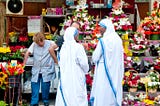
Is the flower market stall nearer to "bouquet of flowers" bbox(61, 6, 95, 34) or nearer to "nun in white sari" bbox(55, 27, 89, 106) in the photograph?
"bouquet of flowers" bbox(61, 6, 95, 34)

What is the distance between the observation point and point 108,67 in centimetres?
687

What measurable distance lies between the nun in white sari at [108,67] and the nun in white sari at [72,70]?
0.29 meters

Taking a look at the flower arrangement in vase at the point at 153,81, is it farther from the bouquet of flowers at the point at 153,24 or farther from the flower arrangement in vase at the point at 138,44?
the bouquet of flowers at the point at 153,24

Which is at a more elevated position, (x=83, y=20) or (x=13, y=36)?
(x=83, y=20)

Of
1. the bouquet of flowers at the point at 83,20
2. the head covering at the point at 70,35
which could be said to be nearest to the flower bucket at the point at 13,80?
the head covering at the point at 70,35

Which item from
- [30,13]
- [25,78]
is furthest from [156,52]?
[30,13]

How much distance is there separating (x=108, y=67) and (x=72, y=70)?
23.1 inches

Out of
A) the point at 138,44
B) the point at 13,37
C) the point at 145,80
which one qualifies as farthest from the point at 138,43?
the point at 13,37

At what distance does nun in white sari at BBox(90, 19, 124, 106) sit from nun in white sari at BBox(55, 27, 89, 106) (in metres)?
0.29

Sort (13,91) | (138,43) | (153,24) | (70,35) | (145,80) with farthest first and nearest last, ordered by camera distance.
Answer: (153,24) < (138,43) < (145,80) < (13,91) < (70,35)

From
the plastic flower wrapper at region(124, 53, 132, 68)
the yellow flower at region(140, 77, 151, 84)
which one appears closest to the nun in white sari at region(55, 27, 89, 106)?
the yellow flower at region(140, 77, 151, 84)

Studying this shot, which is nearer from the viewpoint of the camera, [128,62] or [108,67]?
[108,67]

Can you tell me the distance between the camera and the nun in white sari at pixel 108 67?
22.4 ft

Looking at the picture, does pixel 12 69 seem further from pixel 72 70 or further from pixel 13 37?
pixel 13 37
